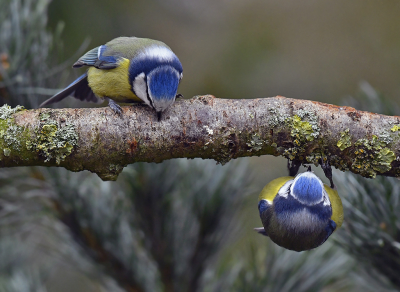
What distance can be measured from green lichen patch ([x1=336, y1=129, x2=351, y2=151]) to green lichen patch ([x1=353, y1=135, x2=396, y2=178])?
0.02 m

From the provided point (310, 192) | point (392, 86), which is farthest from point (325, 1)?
point (310, 192)

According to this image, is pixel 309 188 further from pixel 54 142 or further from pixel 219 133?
pixel 54 142

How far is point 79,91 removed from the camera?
1404 mm

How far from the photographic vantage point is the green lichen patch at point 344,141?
0.95 m

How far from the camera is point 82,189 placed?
1.18 m

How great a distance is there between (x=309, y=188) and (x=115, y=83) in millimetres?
643

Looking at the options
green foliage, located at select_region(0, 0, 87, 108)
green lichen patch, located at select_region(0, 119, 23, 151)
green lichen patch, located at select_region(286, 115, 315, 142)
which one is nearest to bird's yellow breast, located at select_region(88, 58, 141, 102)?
green foliage, located at select_region(0, 0, 87, 108)

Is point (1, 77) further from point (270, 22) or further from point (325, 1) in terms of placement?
point (325, 1)

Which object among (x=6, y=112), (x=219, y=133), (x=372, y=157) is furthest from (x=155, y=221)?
(x=372, y=157)

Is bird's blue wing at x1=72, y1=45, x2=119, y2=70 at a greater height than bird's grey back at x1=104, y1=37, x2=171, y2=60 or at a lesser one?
lesser

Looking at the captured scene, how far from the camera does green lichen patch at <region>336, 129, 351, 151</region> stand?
0.95m

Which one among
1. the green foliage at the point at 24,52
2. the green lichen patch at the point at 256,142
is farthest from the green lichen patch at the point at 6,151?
the green lichen patch at the point at 256,142

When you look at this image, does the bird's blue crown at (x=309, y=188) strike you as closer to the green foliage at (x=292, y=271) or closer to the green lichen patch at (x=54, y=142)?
the green foliage at (x=292, y=271)

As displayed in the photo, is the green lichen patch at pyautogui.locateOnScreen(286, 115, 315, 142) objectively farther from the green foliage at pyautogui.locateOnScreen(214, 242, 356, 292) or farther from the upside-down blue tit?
the green foliage at pyautogui.locateOnScreen(214, 242, 356, 292)
